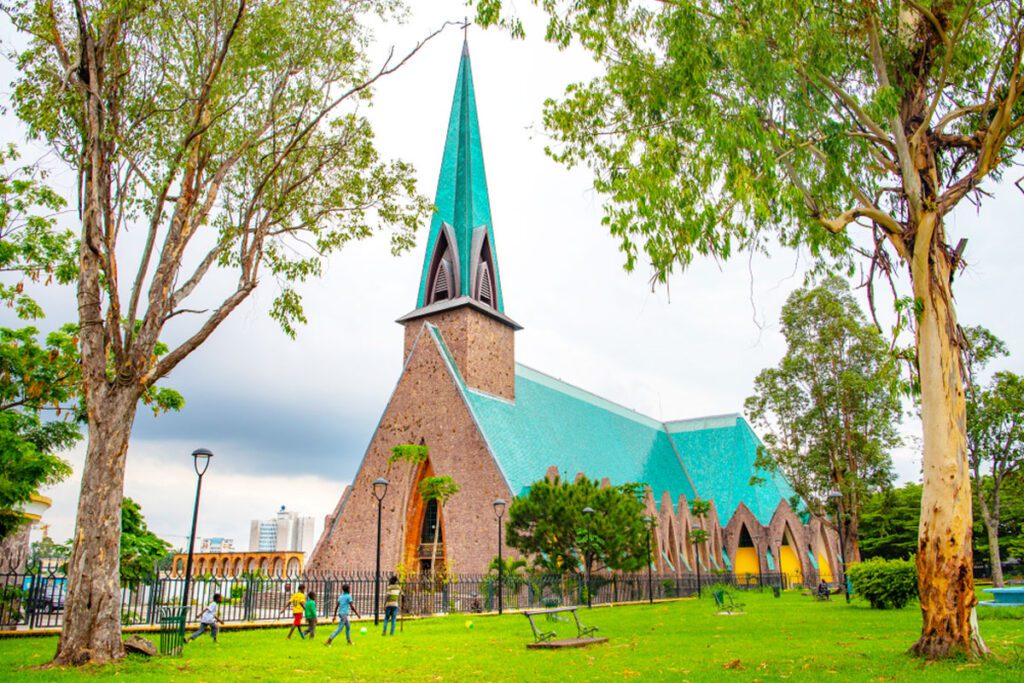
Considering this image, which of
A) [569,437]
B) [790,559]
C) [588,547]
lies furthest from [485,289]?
[790,559]

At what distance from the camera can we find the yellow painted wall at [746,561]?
45.2 meters

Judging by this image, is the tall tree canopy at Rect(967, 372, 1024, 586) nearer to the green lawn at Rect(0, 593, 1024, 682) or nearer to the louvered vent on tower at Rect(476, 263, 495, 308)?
the green lawn at Rect(0, 593, 1024, 682)

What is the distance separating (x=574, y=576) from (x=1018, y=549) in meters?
27.5

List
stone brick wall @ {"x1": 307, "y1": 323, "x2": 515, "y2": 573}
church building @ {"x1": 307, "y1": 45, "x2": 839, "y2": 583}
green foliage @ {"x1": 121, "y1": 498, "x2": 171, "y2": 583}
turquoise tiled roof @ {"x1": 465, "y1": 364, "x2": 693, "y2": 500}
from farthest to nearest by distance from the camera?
turquoise tiled roof @ {"x1": 465, "y1": 364, "x2": 693, "y2": 500} → church building @ {"x1": 307, "y1": 45, "x2": 839, "y2": 583} → stone brick wall @ {"x1": 307, "y1": 323, "x2": 515, "y2": 573} → green foliage @ {"x1": 121, "y1": 498, "x2": 171, "y2": 583}

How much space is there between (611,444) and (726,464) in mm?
9953

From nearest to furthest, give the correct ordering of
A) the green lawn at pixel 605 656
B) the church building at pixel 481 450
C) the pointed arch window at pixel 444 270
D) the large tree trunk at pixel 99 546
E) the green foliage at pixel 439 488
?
the green lawn at pixel 605 656 < the large tree trunk at pixel 99 546 < the green foliage at pixel 439 488 < the church building at pixel 481 450 < the pointed arch window at pixel 444 270

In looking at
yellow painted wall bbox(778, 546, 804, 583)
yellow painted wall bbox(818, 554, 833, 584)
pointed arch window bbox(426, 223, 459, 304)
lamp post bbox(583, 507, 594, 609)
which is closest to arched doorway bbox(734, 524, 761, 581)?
yellow painted wall bbox(778, 546, 804, 583)

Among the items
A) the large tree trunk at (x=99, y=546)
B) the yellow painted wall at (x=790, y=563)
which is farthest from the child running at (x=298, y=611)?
the yellow painted wall at (x=790, y=563)

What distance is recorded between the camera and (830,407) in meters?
32.9

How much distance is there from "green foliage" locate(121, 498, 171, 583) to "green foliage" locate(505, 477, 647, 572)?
40.2 ft

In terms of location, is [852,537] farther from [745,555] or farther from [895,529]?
[895,529]

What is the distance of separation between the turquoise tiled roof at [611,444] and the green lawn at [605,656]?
52.7ft

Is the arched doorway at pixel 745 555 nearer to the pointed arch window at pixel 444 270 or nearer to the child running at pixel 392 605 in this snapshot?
the pointed arch window at pixel 444 270

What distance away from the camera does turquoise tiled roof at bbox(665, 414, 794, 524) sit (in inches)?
1805
